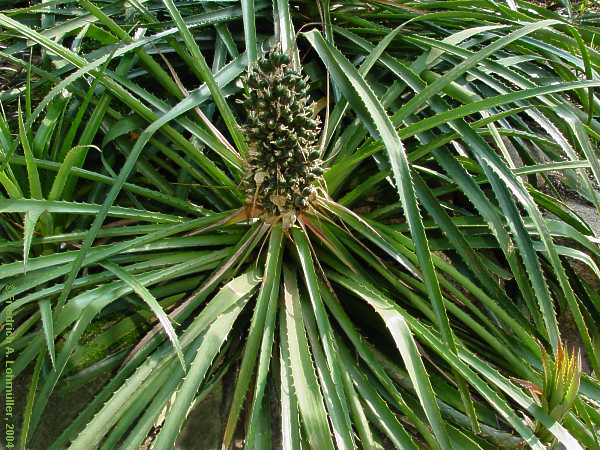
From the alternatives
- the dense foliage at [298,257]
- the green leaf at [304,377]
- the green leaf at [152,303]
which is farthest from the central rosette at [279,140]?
the green leaf at [152,303]

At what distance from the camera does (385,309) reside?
1.41 m

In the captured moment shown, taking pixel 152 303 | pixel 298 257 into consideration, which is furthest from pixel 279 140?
pixel 152 303

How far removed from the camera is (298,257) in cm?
169

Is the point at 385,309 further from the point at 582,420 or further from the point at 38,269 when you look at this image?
the point at 38,269

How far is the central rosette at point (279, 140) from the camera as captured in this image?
149 centimetres

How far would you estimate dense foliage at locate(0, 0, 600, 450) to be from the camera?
135cm

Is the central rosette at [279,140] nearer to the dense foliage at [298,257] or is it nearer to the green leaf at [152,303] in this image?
the dense foliage at [298,257]

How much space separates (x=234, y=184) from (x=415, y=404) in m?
0.73

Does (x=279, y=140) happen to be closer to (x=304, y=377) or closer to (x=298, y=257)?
(x=298, y=257)

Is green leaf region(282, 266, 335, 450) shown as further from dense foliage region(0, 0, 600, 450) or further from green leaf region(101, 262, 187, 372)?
green leaf region(101, 262, 187, 372)

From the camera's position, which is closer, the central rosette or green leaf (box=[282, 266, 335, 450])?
green leaf (box=[282, 266, 335, 450])

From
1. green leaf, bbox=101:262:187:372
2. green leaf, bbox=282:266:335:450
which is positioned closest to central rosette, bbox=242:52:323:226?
green leaf, bbox=282:266:335:450

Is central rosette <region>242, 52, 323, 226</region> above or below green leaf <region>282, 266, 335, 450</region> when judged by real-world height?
above

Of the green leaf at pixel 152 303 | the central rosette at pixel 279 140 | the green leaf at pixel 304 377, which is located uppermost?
the central rosette at pixel 279 140
